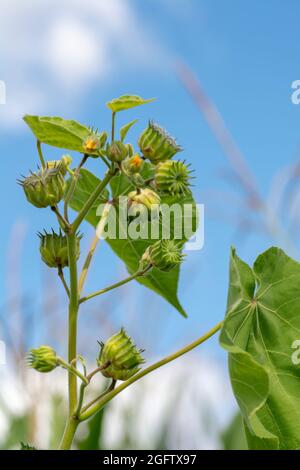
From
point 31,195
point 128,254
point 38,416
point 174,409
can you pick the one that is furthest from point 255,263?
point 174,409

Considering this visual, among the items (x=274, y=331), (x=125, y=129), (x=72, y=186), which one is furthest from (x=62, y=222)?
(x=274, y=331)

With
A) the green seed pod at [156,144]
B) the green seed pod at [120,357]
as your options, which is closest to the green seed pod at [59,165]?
the green seed pod at [156,144]

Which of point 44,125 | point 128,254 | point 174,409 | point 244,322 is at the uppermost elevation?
point 44,125

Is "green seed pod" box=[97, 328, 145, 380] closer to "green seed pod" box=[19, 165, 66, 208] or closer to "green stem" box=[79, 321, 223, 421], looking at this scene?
"green stem" box=[79, 321, 223, 421]

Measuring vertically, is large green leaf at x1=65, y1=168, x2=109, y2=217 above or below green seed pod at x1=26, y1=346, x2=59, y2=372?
above

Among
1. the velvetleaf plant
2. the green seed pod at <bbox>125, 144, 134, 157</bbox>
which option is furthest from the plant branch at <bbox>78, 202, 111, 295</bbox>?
the green seed pod at <bbox>125, 144, 134, 157</bbox>

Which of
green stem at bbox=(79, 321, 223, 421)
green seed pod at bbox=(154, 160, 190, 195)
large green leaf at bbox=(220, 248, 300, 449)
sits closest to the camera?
green stem at bbox=(79, 321, 223, 421)

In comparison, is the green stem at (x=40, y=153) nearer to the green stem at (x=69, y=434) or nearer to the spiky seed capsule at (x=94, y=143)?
the spiky seed capsule at (x=94, y=143)

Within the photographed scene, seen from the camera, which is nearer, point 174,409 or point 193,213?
point 193,213
